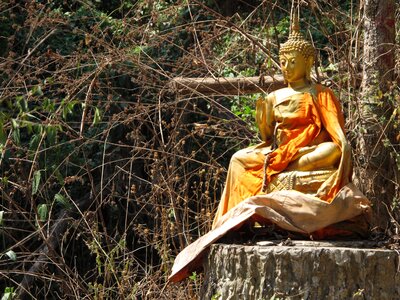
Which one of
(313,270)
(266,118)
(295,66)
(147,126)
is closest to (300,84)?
(295,66)

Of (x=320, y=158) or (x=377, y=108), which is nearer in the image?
(x=320, y=158)

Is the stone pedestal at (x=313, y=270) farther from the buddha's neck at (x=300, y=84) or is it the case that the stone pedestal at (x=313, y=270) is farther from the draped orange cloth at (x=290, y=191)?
the buddha's neck at (x=300, y=84)

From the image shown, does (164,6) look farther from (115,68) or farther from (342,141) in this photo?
(342,141)

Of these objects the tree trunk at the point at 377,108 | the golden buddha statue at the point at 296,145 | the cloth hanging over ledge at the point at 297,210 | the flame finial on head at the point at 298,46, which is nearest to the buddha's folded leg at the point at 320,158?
the golden buddha statue at the point at 296,145

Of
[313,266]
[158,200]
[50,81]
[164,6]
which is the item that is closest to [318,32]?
[164,6]

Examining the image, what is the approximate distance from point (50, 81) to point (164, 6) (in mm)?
2247

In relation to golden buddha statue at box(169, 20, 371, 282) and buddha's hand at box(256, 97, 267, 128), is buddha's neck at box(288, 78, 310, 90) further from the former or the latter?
buddha's hand at box(256, 97, 267, 128)

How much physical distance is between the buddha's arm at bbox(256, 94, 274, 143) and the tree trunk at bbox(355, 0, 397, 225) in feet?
3.73

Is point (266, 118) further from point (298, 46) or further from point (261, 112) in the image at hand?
point (298, 46)

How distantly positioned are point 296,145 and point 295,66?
44 cm

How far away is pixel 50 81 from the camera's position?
22.9ft

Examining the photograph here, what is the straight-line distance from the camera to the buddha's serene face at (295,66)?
593 centimetres

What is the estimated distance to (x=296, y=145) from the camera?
5777 mm

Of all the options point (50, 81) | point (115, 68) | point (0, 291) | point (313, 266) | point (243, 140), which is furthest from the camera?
point (0, 291)
